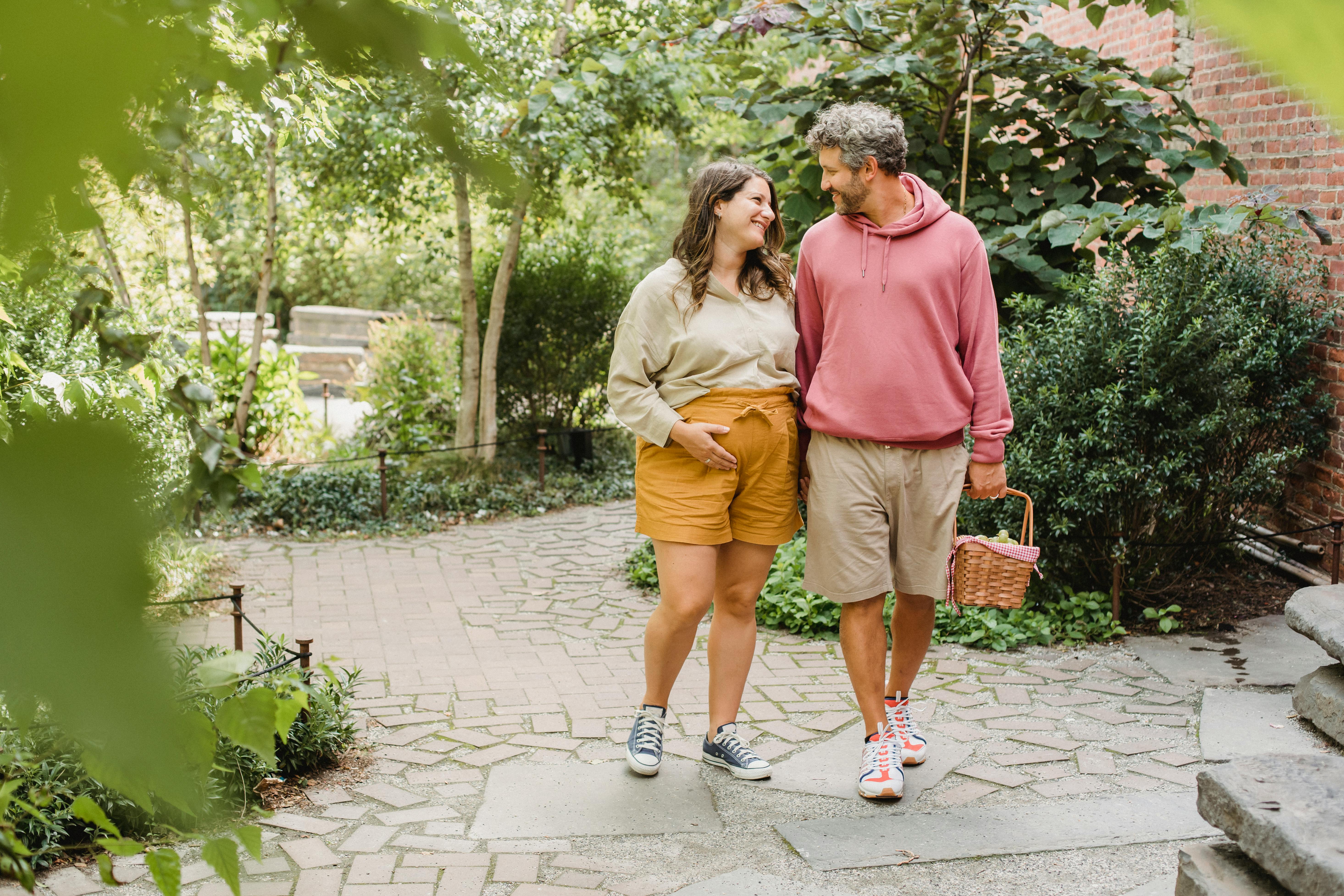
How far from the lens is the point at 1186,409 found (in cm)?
467

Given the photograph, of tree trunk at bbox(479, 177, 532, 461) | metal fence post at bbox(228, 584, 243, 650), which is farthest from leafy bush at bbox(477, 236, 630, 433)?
metal fence post at bbox(228, 584, 243, 650)

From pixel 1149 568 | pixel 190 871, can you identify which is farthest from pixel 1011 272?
pixel 190 871

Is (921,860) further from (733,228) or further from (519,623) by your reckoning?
(519,623)

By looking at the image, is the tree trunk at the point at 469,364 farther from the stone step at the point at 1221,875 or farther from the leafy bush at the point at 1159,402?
the stone step at the point at 1221,875

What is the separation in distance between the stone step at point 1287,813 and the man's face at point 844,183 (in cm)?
167

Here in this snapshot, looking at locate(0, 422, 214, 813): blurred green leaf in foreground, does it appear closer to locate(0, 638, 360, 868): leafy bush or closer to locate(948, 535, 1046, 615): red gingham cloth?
locate(0, 638, 360, 868): leafy bush

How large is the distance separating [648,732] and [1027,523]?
161 cm

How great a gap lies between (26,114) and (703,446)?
9.28 feet

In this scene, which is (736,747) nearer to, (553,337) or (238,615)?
(238,615)

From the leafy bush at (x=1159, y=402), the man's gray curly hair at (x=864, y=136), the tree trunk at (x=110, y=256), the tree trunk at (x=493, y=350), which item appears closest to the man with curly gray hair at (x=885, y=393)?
the man's gray curly hair at (x=864, y=136)

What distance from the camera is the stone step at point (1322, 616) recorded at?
3.64 m

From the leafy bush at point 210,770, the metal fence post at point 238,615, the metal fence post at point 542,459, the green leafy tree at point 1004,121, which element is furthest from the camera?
the metal fence post at point 542,459

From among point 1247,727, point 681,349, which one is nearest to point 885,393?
point 681,349

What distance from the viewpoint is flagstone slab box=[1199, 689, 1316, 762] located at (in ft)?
11.8
